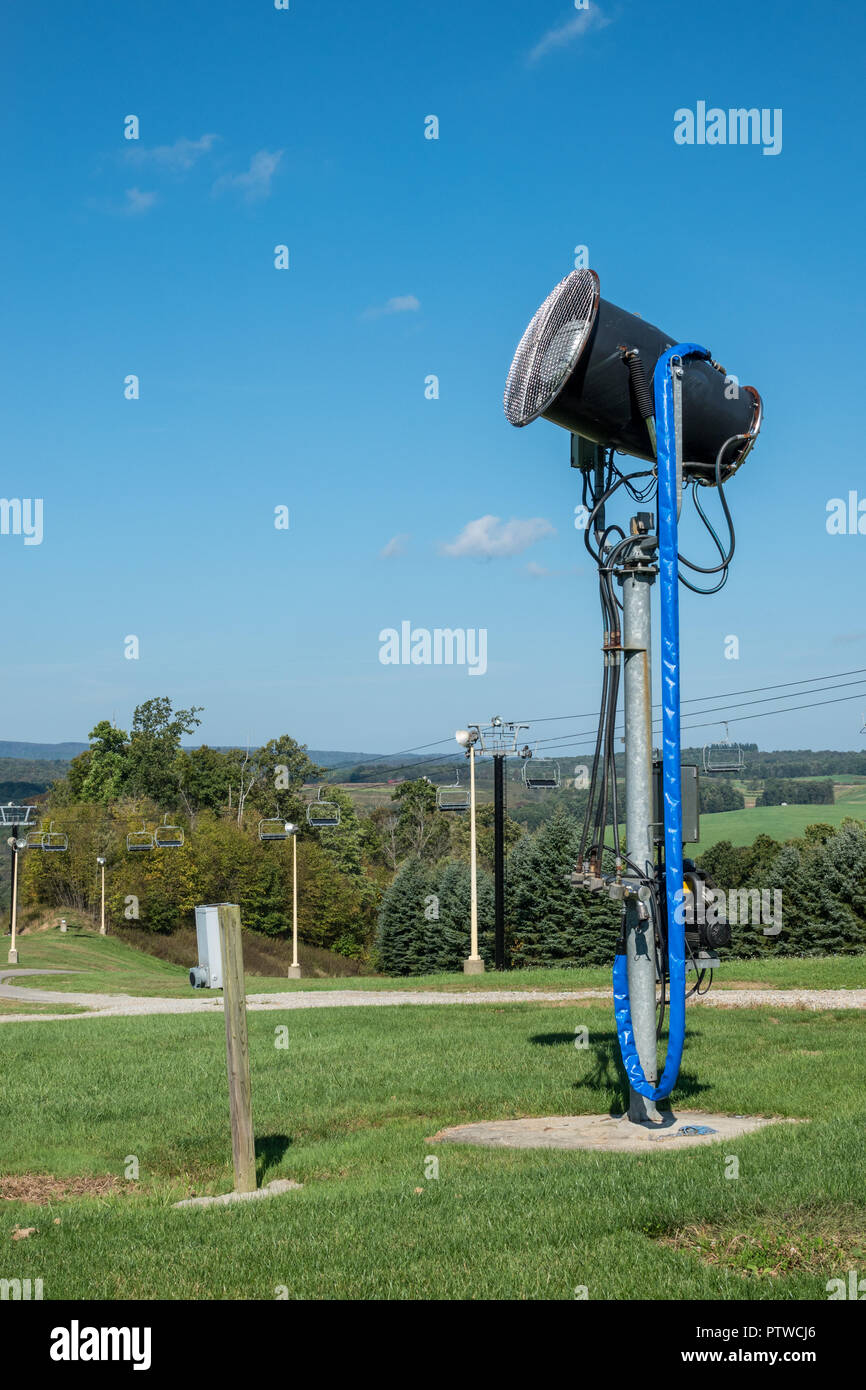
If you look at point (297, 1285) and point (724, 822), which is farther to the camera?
point (724, 822)

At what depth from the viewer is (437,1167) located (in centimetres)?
752

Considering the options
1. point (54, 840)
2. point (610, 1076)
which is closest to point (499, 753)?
point (610, 1076)

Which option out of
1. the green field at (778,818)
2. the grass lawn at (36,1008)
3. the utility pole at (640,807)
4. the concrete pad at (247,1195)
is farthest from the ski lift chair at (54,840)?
the green field at (778,818)

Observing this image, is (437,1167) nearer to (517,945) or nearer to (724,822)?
(517,945)

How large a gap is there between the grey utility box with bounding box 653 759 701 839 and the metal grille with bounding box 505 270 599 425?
269 centimetres

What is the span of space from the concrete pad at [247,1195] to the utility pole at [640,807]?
2524mm

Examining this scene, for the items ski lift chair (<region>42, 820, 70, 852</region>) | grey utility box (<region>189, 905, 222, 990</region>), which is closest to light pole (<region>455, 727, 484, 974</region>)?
ski lift chair (<region>42, 820, 70, 852</region>)

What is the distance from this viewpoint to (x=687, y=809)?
8.12m

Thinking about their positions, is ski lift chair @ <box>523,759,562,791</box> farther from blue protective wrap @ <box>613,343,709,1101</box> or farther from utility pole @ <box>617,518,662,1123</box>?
blue protective wrap @ <box>613,343,709,1101</box>

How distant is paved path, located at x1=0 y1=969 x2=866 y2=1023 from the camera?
1811 cm

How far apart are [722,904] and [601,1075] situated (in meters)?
3.07

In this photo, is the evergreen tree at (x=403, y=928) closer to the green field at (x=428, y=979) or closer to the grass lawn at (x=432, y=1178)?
the green field at (x=428, y=979)

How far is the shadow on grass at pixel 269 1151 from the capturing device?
27.5 feet

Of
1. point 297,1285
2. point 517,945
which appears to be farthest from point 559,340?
point 517,945
